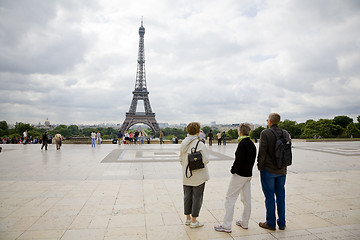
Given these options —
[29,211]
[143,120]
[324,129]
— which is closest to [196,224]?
[29,211]

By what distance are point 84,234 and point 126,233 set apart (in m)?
0.63

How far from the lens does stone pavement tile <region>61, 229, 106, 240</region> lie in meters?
3.49

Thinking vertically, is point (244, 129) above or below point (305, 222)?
above

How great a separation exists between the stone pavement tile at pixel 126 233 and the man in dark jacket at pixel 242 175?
117cm

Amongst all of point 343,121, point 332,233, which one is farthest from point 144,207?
point 343,121

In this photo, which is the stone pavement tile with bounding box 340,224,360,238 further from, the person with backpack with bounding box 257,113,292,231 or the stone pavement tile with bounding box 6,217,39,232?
the stone pavement tile with bounding box 6,217,39,232

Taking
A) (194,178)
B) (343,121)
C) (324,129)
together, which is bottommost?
(194,178)

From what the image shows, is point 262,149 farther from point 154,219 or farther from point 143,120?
point 143,120

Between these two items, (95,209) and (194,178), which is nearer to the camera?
(194,178)

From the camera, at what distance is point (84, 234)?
3600 millimetres

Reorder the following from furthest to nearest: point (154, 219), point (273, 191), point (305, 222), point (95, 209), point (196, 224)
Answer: point (95, 209), point (154, 219), point (305, 222), point (196, 224), point (273, 191)

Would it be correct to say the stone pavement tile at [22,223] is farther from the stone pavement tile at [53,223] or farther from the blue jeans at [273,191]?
the blue jeans at [273,191]

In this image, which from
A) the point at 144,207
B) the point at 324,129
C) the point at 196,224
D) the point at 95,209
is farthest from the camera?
the point at 324,129

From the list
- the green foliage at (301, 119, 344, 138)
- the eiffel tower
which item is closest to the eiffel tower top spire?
the eiffel tower
